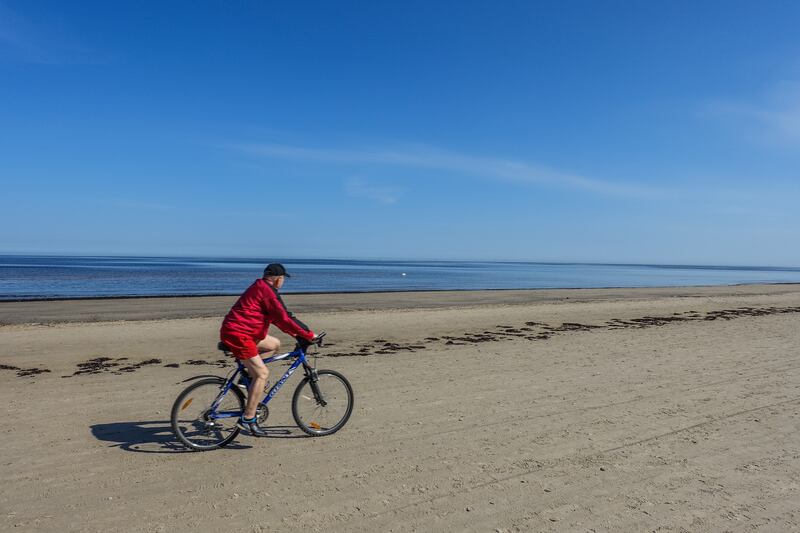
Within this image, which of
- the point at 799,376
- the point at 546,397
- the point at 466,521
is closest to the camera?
the point at 466,521

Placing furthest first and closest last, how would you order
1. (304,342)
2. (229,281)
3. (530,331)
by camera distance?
1. (229,281)
2. (530,331)
3. (304,342)

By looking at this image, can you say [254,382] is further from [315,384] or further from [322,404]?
[322,404]

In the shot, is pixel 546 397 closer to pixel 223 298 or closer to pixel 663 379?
pixel 663 379

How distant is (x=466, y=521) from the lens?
4.64 meters

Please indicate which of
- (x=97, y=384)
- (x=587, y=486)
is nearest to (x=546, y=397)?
(x=587, y=486)

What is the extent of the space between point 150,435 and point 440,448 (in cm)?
370

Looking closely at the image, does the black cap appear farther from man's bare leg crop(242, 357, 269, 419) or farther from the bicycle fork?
the bicycle fork

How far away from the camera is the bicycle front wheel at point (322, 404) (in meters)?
6.91

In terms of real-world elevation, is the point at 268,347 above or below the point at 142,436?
above

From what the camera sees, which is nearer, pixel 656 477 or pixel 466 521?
pixel 466 521

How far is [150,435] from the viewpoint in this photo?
6.89 m

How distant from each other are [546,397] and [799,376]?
18.7 feet

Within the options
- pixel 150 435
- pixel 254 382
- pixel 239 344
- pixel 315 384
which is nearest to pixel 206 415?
pixel 254 382

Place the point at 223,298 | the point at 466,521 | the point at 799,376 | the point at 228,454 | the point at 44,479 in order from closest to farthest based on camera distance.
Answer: the point at 466,521, the point at 44,479, the point at 228,454, the point at 799,376, the point at 223,298
